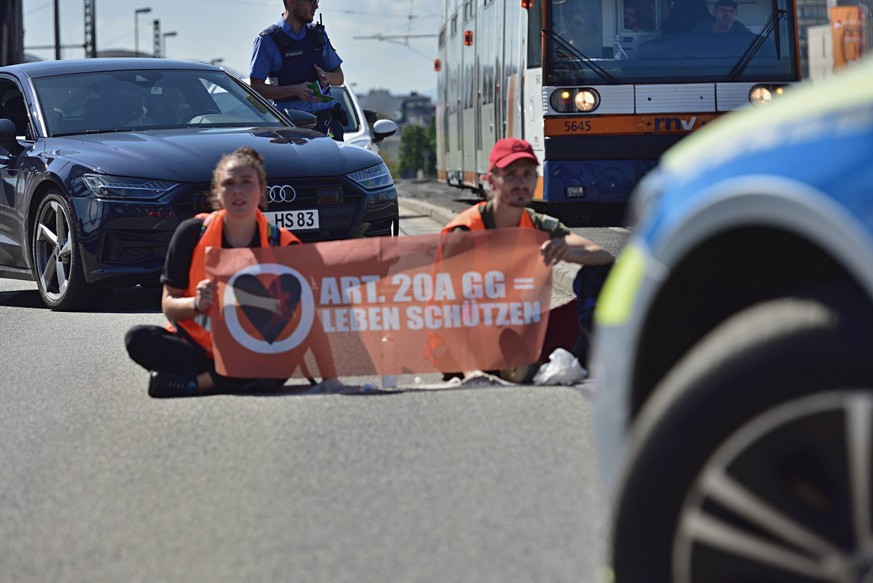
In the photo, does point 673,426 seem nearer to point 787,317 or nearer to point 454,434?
point 787,317

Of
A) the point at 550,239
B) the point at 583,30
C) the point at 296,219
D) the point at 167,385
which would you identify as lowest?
the point at 167,385

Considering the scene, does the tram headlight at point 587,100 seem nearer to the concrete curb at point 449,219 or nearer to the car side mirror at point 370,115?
the concrete curb at point 449,219

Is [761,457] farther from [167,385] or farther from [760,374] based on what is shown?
[167,385]

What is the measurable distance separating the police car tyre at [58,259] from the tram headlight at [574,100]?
210 inches

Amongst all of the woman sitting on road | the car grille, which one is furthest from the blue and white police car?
the car grille

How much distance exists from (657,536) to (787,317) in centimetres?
44

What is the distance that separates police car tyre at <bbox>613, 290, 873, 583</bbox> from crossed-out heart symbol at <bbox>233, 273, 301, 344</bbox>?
4.30 m

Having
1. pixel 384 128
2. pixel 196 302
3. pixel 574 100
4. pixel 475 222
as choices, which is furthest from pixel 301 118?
pixel 196 302

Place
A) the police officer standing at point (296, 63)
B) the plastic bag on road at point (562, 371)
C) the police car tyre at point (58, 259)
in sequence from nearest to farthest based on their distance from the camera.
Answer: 1. the plastic bag on road at point (562, 371)
2. the police car tyre at point (58, 259)
3. the police officer standing at point (296, 63)

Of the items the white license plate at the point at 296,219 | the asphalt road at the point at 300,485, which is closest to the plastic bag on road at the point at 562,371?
the asphalt road at the point at 300,485

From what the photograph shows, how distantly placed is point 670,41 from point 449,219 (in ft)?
20.0

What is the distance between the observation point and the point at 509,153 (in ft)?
23.6

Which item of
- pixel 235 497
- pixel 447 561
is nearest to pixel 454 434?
pixel 235 497

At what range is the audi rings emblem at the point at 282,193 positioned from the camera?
9.92 metres
